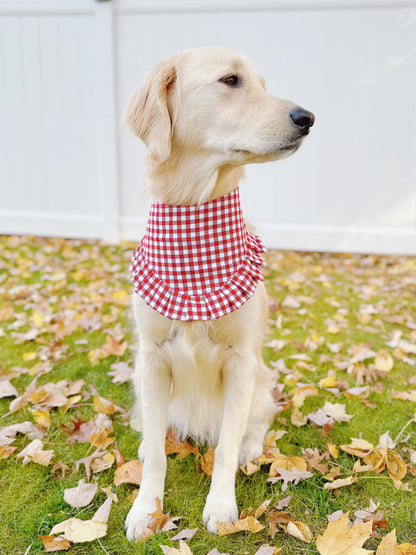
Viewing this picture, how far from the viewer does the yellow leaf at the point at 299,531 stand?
1720 millimetres

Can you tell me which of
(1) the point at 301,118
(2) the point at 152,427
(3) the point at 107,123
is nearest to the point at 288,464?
(2) the point at 152,427

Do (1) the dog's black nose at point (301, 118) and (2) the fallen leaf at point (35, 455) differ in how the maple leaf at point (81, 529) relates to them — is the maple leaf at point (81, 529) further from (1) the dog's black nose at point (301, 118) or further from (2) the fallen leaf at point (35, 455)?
(1) the dog's black nose at point (301, 118)

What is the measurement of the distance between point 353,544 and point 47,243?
16.8 feet

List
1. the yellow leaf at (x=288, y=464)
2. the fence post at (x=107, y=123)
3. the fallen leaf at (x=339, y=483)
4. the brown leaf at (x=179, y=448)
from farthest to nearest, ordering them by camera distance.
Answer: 1. the fence post at (x=107, y=123)
2. the brown leaf at (x=179, y=448)
3. the yellow leaf at (x=288, y=464)
4. the fallen leaf at (x=339, y=483)

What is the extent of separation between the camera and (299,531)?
173cm

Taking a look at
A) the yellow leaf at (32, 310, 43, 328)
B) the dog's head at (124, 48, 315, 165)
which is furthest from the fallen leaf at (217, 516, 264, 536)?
the yellow leaf at (32, 310, 43, 328)

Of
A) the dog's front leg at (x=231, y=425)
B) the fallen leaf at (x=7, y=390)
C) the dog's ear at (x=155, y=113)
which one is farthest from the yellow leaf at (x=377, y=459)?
the fallen leaf at (x=7, y=390)

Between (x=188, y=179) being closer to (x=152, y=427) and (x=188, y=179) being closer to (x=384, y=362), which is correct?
(x=152, y=427)

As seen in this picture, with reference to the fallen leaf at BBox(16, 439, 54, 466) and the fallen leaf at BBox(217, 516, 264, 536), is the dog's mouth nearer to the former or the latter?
the fallen leaf at BBox(217, 516, 264, 536)

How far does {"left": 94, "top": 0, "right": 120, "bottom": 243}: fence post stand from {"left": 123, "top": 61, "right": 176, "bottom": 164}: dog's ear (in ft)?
12.5

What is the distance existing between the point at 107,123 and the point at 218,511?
4.70m

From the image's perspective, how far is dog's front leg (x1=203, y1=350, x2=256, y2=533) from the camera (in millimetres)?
1885

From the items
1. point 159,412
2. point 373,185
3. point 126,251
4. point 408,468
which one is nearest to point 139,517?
point 159,412

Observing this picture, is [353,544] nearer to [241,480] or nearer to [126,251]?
[241,480]
